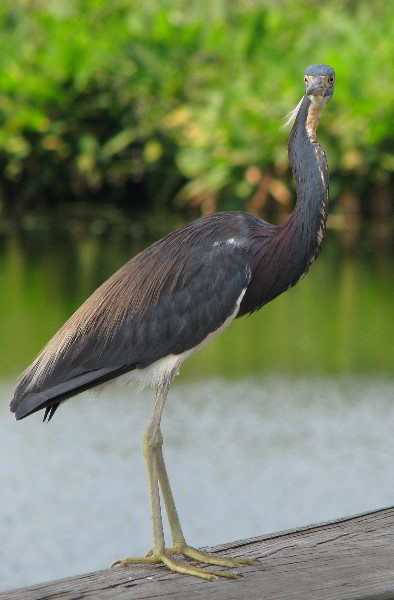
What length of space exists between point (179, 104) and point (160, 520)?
15.9 meters

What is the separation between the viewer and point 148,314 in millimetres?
3711

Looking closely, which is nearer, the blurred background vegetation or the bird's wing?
the bird's wing

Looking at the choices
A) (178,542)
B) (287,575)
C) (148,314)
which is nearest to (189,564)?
(178,542)

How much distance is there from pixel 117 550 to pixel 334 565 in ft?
12.0

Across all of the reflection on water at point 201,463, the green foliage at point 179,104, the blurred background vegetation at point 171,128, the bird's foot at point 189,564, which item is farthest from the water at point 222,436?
the green foliage at point 179,104

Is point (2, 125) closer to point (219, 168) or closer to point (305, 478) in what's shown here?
point (219, 168)

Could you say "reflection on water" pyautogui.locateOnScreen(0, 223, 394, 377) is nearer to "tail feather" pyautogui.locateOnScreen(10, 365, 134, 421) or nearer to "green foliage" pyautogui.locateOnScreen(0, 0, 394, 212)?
"green foliage" pyautogui.locateOnScreen(0, 0, 394, 212)

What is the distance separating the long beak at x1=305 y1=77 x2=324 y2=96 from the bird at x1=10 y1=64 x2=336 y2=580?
18 mm


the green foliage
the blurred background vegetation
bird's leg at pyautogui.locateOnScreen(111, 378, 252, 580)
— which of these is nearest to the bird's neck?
bird's leg at pyautogui.locateOnScreen(111, 378, 252, 580)

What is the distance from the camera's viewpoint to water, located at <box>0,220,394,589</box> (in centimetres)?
680

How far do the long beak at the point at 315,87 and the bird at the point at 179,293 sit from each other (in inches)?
0.7

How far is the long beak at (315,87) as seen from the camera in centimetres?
355

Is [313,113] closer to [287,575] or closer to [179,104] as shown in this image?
[287,575]

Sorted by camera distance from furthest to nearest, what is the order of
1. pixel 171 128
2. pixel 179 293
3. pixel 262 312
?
pixel 171 128, pixel 262 312, pixel 179 293
